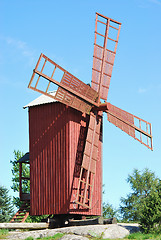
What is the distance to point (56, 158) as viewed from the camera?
→ 2541 centimetres

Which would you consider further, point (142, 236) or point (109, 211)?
point (109, 211)

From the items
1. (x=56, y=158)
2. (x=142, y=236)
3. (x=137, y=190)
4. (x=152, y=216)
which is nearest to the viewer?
(x=142, y=236)

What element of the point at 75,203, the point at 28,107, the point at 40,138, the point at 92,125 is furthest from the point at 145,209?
the point at 28,107

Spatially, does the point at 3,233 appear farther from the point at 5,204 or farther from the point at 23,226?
the point at 5,204

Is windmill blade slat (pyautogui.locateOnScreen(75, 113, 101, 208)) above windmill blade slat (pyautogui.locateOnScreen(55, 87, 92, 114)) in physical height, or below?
below

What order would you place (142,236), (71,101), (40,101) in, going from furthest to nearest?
(40,101) < (71,101) < (142,236)

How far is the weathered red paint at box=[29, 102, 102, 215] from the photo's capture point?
24.8 metres

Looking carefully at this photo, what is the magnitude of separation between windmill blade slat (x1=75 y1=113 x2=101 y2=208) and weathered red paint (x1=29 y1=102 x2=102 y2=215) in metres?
0.47

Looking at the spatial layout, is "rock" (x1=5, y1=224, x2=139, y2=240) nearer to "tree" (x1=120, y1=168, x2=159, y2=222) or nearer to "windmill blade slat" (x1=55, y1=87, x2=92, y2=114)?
"windmill blade slat" (x1=55, y1=87, x2=92, y2=114)

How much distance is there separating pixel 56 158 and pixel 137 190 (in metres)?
24.6

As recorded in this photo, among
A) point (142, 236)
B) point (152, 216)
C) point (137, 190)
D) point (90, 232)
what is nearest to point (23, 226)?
point (90, 232)

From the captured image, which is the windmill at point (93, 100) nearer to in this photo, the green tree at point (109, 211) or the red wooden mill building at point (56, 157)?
the red wooden mill building at point (56, 157)

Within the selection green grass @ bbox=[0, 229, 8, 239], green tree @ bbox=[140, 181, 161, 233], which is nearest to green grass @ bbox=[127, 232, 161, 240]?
green tree @ bbox=[140, 181, 161, 233]

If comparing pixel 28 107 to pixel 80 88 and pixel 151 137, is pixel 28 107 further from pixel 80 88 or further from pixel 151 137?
pixel 151 137
